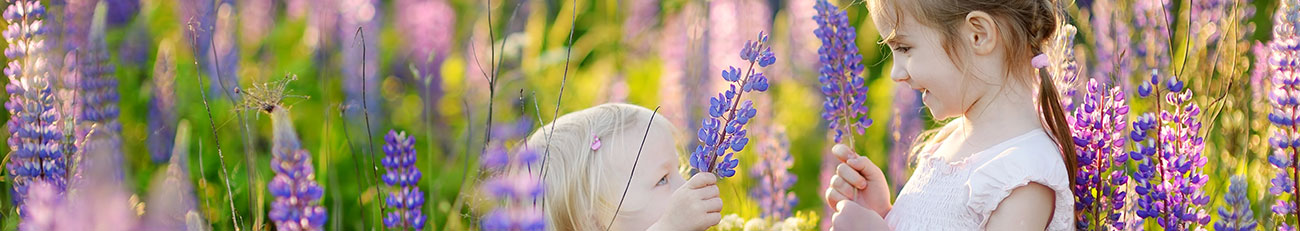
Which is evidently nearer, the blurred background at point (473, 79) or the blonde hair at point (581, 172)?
the blonde hair at point (581, 172)

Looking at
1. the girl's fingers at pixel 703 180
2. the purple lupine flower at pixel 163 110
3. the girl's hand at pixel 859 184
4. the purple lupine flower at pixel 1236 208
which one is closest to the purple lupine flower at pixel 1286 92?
the purple lupine flower at pixel 1236 208

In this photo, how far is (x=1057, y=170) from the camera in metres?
1.48

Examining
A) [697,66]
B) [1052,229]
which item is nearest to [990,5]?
[1052,229]

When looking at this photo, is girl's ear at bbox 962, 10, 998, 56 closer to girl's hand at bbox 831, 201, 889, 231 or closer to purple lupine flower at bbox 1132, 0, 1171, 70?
girl's hand at bbox 831, 201, 889, 231

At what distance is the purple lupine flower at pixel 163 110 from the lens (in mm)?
2012

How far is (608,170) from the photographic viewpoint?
1.76 meters

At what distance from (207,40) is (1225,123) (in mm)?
2169

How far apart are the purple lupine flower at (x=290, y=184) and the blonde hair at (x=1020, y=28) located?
2.79ft

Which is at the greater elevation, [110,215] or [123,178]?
[110,215]

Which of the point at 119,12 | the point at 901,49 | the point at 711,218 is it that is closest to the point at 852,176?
the point at 901,49

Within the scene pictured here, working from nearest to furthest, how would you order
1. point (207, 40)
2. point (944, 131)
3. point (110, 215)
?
point (110, 215)
point (944, 131)
point (207, 40)

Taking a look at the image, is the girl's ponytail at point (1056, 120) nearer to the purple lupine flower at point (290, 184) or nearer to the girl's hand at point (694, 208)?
the girl's hand at point (694, 208)

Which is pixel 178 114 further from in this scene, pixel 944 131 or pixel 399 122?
pixel 944 131

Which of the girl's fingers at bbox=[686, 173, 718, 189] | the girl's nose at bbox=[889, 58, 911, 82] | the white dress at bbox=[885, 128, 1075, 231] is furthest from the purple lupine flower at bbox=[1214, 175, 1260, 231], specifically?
the girl's fingers at bbox=[686, 173, 718, 189]
